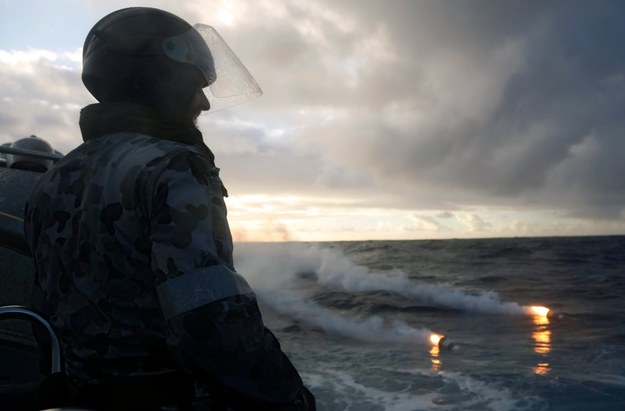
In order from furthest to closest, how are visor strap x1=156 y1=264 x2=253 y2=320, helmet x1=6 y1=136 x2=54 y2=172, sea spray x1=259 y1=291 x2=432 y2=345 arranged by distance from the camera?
sea spray x1=259 y1=291 x2=432 y2=345
helmet x1=6 y1=136 x2=54 y2=172
visor strap x1=156 y1=264 x2=253 y2=320

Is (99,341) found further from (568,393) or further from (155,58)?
(568,393)

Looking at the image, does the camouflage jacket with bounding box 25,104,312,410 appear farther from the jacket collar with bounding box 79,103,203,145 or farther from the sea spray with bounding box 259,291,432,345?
the sea spray with bounding box 259,291,432,345

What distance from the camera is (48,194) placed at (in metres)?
1.65

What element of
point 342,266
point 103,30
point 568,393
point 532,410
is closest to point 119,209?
point 103,30

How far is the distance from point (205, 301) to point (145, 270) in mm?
250

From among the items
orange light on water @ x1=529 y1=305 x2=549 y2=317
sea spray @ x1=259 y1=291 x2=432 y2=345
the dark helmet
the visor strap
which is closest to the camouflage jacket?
the visor strap

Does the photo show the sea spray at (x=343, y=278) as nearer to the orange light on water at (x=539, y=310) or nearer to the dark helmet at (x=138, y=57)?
the orange light on water at (x=539, y=310)

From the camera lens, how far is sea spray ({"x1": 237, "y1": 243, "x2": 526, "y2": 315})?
2119 cm

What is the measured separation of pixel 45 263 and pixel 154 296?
0.43m

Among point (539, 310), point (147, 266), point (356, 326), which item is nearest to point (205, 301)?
point (147, 266)

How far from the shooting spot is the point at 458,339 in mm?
13906

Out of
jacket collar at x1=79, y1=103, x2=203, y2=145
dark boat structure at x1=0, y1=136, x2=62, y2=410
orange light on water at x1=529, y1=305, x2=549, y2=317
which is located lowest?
orange light on water at x1=529, y1=305, x2=549, y2=317

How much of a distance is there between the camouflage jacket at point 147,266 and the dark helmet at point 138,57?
118mm

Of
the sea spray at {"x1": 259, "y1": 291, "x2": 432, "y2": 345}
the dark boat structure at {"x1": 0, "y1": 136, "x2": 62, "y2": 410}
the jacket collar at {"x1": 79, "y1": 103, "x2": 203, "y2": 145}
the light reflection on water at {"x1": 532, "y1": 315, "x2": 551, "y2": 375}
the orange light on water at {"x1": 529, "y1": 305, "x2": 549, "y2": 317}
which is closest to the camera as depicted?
the jacket collar at {"x1": 79, "y1": 103, "x2": 203, "y2": 145}
